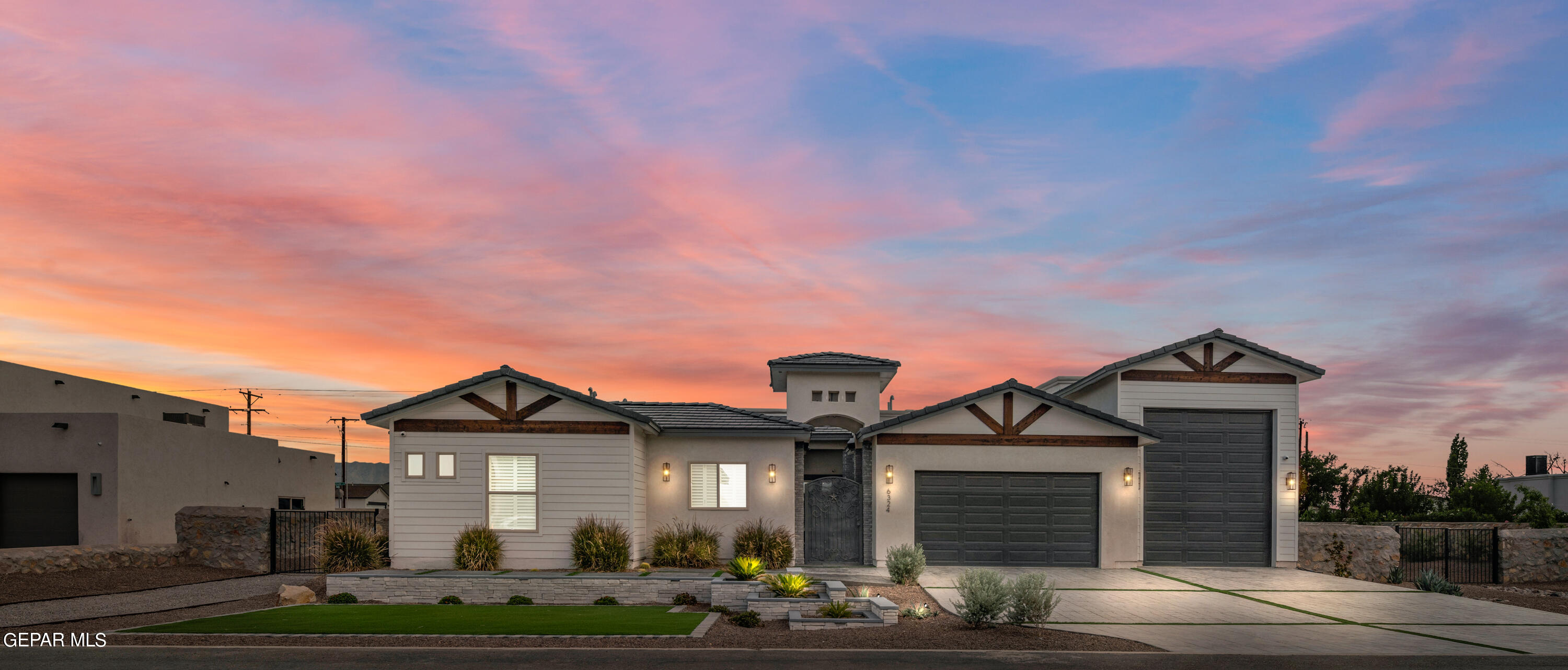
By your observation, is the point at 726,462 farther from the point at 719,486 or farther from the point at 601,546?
the point at 601,546

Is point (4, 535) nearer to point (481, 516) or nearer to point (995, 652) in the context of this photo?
point (481, 516)

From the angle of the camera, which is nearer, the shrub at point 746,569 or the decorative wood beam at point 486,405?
the shrub at point 746,569

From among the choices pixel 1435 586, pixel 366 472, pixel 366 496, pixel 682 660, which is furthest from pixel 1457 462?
pixel 366 472

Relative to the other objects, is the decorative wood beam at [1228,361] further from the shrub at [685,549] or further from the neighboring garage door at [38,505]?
the neighboring garage door at [38,505]

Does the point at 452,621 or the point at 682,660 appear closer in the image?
the point at 682,660

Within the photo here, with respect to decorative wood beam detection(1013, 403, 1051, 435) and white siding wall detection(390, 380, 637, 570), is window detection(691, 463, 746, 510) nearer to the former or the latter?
white siding wall detection(390, 380, 637, 570)

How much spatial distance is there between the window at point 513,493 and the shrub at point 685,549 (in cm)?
258

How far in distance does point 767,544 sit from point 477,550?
Answer: 19.1ft

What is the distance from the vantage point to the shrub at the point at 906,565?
1745cm

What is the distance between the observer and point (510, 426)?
1923 centimetres

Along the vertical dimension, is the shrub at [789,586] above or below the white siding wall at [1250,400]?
below

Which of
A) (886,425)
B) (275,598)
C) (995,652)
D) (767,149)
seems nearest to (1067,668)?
(995,652)

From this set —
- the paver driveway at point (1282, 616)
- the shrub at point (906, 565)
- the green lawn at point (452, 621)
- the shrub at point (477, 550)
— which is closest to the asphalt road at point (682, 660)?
the paver driveway at point (1282, 616)

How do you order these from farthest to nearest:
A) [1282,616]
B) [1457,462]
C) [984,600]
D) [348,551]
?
[1457,462] → [348,551] → [1282,616] → [984,600]
